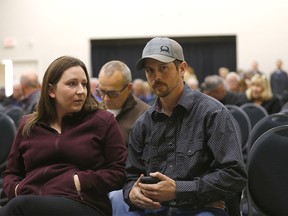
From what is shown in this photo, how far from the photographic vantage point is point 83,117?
2.71 metres

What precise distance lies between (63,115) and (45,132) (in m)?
0.14

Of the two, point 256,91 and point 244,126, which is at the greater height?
point 256,91

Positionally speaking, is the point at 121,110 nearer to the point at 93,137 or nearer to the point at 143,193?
the point at 93,137

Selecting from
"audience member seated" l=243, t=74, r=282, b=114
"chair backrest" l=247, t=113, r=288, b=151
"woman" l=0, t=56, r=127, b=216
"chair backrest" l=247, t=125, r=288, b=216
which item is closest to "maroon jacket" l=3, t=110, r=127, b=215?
"woman" l=0, t=56, r=127, b=216

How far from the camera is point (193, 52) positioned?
14812mm

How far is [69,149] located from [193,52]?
41.0ft

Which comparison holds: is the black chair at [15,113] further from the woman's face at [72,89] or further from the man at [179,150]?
the man at [179,150]

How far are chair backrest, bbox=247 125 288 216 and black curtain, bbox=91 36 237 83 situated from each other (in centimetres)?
1200

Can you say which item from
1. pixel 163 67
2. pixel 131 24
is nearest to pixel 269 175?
pixel 163 67

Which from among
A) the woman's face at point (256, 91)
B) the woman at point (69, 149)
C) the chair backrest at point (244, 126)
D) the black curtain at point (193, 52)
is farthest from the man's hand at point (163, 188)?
the black curtain at point (193, 52)

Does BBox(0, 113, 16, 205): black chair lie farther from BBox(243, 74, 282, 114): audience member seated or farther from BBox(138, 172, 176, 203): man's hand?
BBox(243, 74, 282, 114): audience member seated

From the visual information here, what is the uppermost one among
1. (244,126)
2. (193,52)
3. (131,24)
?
(131,24)

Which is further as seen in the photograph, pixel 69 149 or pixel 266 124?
pixel 266 124

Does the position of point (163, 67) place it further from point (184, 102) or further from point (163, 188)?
point (163, 188)
